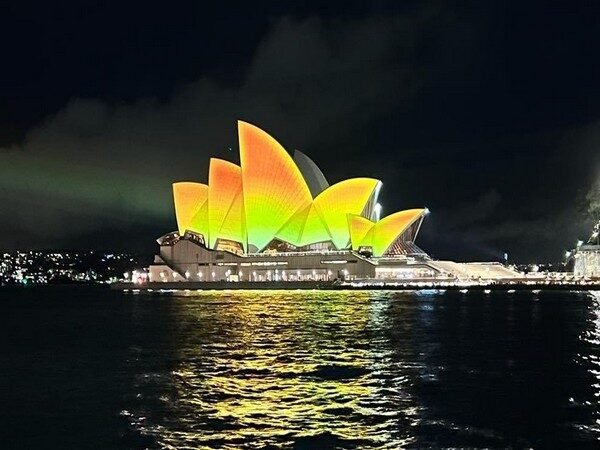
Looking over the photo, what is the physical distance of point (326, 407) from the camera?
575 inches

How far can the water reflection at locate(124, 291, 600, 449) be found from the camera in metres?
12.6

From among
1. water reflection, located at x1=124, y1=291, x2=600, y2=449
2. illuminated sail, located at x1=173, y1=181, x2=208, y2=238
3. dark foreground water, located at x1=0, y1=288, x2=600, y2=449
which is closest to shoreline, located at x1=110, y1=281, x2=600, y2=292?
illuminated sail, located at x1=173, y1=181, x2=208, y2=238

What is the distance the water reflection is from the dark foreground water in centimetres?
5

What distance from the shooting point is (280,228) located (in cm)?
8569

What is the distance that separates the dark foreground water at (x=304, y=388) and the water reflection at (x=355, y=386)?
1.9 inches

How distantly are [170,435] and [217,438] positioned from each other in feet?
3.43

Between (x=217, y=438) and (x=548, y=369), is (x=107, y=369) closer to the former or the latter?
(x=217, y=438)

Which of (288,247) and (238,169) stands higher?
(238,169)

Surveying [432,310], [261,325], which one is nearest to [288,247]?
[432,310]

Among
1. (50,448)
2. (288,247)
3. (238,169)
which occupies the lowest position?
(50,448)

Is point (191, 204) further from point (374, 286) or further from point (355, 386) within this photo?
point (355, 386)

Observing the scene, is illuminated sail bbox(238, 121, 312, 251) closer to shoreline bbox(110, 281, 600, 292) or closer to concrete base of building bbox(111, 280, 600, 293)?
shoreline bbox(110, 281, 600, 292)

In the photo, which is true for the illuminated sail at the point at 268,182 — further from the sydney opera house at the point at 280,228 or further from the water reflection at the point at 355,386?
the water reflection at the point at 355,386

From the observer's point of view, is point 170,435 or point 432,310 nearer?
point 170,435
